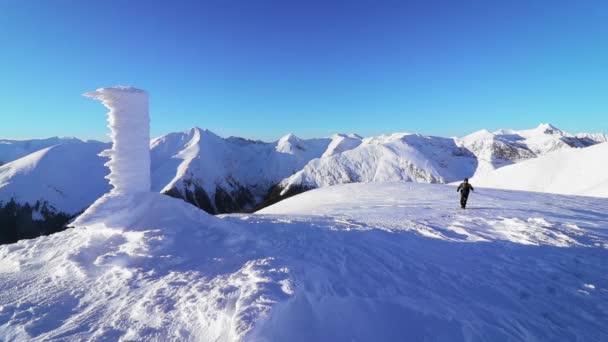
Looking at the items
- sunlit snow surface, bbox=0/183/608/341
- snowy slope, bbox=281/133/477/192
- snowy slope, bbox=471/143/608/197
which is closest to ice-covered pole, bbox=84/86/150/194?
sunlit snow surface, bbox=0/183/608/341

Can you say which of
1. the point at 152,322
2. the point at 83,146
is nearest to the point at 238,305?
the point at 152,322

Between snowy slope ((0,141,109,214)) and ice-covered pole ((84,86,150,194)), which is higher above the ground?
ice-covered pole ((84,86,150,194))

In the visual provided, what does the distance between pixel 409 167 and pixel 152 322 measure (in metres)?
182

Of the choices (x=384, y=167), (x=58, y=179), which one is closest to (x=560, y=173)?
(x=384, y=167)

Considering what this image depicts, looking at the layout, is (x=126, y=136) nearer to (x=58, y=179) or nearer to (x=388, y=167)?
(x=58, y=179)

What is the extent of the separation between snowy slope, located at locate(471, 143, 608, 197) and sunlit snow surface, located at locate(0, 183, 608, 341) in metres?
32.4

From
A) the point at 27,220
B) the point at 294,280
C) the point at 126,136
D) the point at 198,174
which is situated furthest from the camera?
the point at 198,174

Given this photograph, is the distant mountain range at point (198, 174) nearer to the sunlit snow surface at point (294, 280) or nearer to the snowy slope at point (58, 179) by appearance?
the snowy slope at point (58, 179)

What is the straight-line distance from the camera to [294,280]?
5629mm

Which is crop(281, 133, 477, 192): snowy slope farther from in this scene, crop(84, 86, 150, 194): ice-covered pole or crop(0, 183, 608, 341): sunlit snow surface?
crop(0, 183, 608, 341): sunlit snow surface

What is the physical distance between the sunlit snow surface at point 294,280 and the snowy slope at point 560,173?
32.4m

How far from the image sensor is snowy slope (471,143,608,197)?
33781mm

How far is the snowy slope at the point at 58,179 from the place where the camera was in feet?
364

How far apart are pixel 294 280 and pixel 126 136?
30.1 feet
